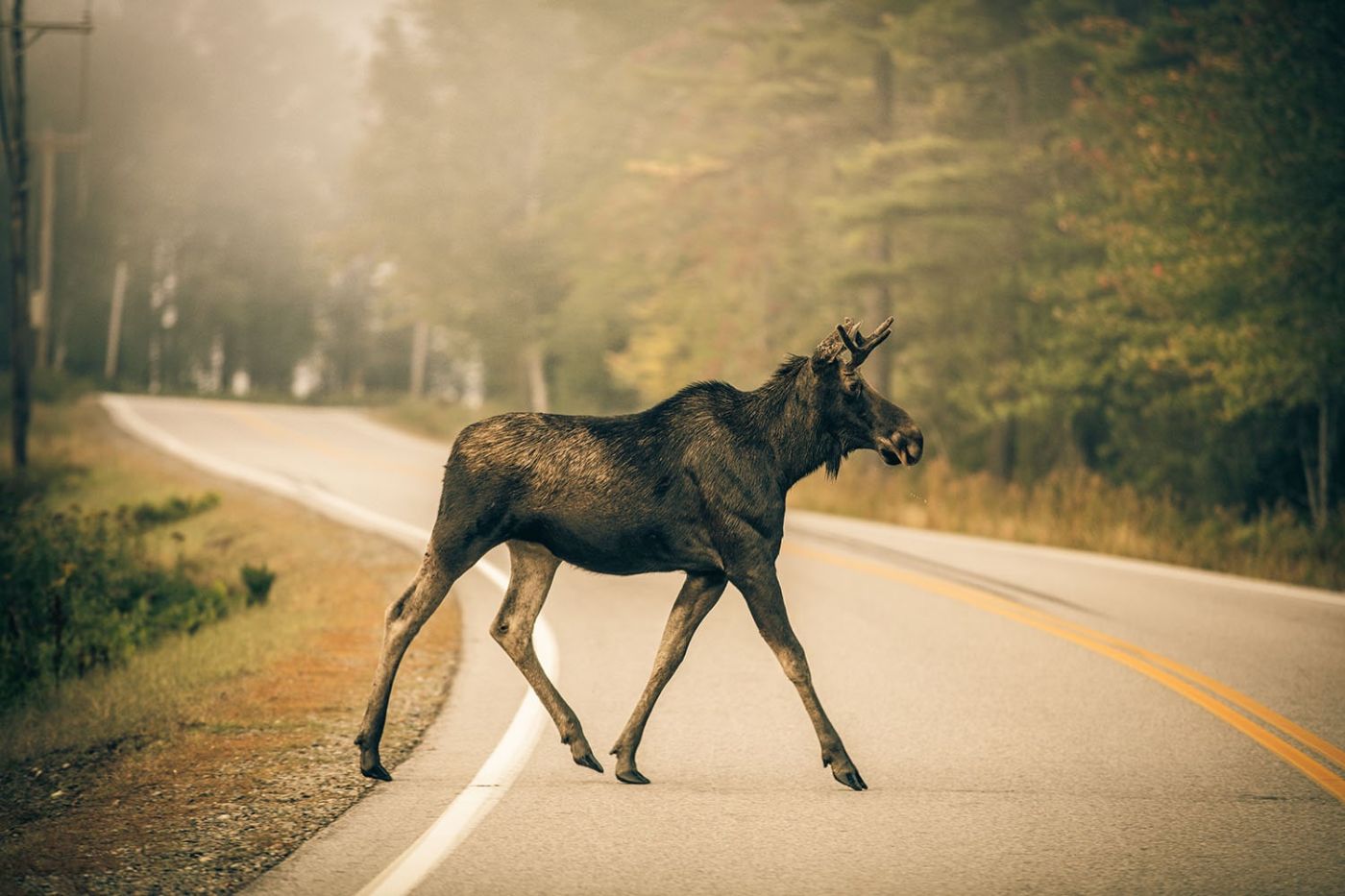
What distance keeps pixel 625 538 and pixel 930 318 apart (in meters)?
22.7

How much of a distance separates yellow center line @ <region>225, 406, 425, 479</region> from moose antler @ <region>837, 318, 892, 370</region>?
69.0 ft

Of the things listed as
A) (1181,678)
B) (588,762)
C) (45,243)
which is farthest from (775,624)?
(45,243)

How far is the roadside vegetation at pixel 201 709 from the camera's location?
4.78 m

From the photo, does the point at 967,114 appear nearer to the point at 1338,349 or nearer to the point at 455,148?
the point at 1338,349

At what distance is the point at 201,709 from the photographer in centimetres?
730

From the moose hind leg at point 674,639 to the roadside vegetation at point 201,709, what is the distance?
49.8 inches

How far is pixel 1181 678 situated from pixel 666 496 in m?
4.72

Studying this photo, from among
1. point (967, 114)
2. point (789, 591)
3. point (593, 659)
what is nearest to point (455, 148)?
point (967, 114)

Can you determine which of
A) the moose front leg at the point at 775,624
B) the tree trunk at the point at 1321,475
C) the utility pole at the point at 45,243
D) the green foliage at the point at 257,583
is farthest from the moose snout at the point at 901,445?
the utility pole at the point at 45,243

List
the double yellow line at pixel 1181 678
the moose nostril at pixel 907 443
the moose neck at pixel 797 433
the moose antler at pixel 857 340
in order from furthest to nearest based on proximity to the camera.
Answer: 1. the double yellow line at pixel 1181 678
2. the moose neck at pixel 797 433
3. the moose nostril at pixel 907 443
4. the moose antler at pixel 857 340

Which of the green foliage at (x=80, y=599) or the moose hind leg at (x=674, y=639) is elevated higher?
the moose hind leg at (x=674, y=639)

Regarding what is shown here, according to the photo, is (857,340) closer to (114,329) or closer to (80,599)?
(80,599)

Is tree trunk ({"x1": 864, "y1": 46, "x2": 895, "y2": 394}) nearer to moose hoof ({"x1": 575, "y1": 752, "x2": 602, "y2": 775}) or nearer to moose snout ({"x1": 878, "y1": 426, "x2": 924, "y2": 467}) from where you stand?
moose snout ({"x1": 878, "y1": 426, "x2": 924, "y2": 467})

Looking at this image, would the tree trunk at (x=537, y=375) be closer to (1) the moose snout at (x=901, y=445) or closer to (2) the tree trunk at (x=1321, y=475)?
(2) the tree trunk at (x=1321, y=475)
